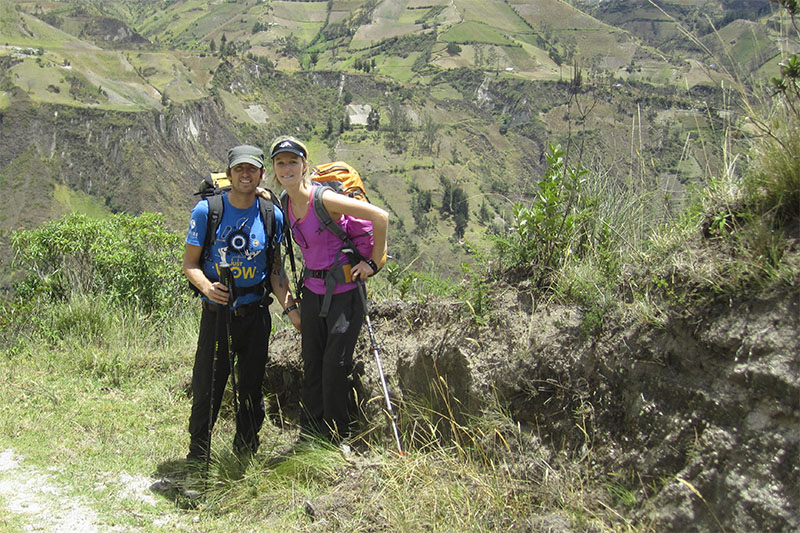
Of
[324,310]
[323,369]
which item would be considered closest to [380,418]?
[323,369]

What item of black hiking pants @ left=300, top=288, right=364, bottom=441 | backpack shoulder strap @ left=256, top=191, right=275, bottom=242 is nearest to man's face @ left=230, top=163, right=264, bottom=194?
backpack shoulder strap @ left=256, top=191, right=275, bottom=242

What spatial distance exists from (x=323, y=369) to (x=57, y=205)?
377 ft

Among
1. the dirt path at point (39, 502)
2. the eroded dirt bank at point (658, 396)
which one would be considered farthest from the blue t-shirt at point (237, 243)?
the dirt path at point (39, 502)

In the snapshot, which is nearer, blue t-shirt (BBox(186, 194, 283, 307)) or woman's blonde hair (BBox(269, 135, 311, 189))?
woman's blonde hair (BBox(269, 135, 311, 189))

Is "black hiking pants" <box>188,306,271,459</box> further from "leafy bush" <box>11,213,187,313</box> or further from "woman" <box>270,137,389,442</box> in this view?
"leafy bush" <box>11,213,187,313</box>

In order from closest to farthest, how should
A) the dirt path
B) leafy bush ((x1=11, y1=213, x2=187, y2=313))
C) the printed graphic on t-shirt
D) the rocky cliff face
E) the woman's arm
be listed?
the dirt path
the woman's arm
the printed graphic on t-shirt
leafy bush ((x1=11, y1=213, x2=187, y2=313))
the rocky cliff face

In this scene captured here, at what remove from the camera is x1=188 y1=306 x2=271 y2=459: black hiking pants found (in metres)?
3.91

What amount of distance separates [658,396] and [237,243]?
2.44 m

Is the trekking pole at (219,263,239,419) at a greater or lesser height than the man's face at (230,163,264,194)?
lesser

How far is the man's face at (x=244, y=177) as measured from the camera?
3.75 m

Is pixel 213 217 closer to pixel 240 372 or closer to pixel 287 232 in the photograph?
pixel 287 232

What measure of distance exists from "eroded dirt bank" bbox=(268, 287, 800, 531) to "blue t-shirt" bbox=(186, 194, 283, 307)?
3.75 ft

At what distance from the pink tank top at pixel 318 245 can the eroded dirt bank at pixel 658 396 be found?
73cm

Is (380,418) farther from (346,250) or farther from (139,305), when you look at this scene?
(139,305)
